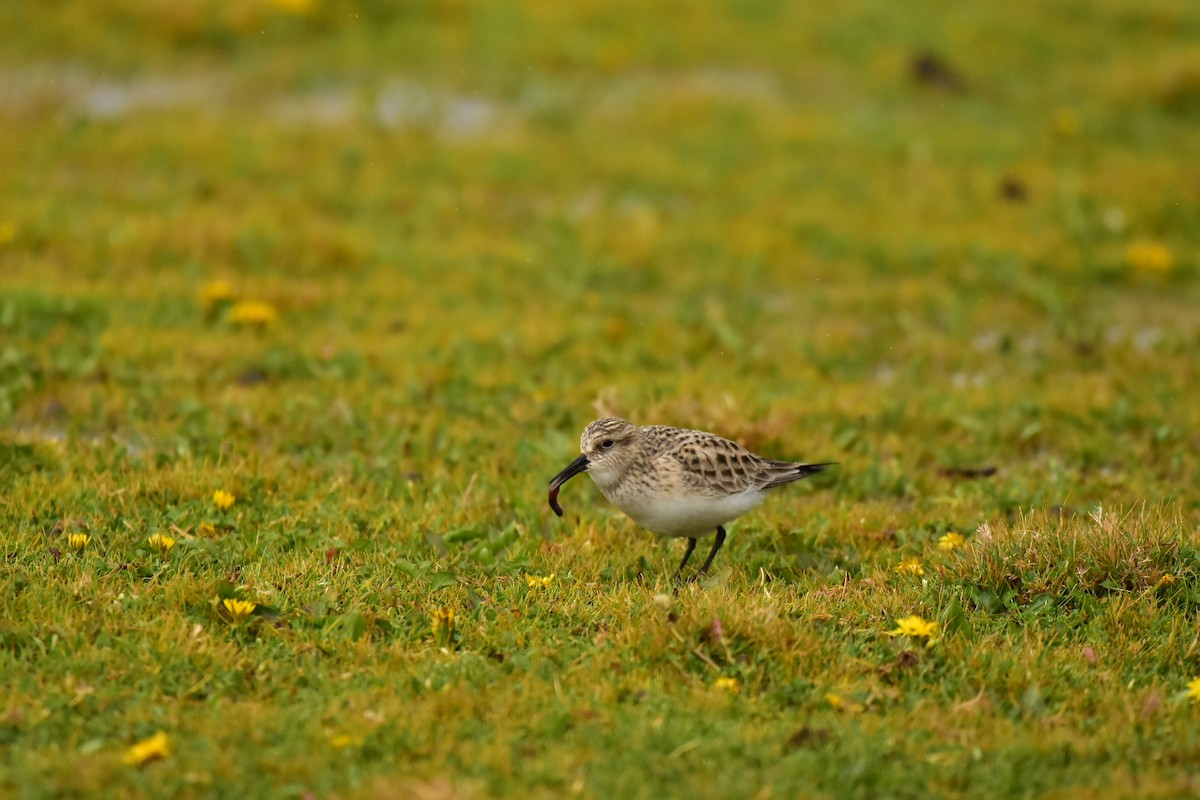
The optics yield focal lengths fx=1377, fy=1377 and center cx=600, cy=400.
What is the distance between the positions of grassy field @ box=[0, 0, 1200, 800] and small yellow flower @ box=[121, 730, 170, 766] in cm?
2

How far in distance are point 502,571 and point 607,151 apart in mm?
9167

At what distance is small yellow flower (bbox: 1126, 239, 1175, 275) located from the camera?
1344cm

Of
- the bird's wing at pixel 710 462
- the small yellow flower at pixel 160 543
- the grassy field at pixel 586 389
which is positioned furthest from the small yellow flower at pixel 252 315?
the bird's wing at pixel 710 462

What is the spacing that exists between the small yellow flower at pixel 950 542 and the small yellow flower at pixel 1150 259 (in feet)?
22.8

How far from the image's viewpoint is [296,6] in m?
18.7

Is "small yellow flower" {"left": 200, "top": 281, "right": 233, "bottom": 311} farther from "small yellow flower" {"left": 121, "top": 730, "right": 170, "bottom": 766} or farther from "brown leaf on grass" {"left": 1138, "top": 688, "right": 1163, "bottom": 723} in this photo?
"brown leaf on grass" {"left": 1138, "top": 688, "right": 1163, "bottom": 723}

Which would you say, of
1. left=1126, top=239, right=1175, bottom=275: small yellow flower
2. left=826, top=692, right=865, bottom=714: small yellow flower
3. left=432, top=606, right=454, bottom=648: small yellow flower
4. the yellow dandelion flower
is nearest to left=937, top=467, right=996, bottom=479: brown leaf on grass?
left=826, top=692, right=865, bottom=714: small yellow flower

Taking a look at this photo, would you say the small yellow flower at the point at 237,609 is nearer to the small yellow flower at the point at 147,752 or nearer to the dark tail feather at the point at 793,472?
the small yellow flower at the point at 147,752

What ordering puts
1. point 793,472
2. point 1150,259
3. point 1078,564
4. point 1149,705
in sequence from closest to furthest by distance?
point 1149,705 < point 1078,564 < point 793,472 < point 1150,259

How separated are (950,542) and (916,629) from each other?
4.64ft

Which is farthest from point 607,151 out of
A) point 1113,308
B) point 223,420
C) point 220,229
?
point 223,420

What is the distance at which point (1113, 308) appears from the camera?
1278cm

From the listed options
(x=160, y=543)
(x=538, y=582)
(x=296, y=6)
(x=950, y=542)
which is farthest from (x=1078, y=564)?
(x=296, y=6)

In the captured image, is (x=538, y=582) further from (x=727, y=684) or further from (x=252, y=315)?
(x=252, y=315)
